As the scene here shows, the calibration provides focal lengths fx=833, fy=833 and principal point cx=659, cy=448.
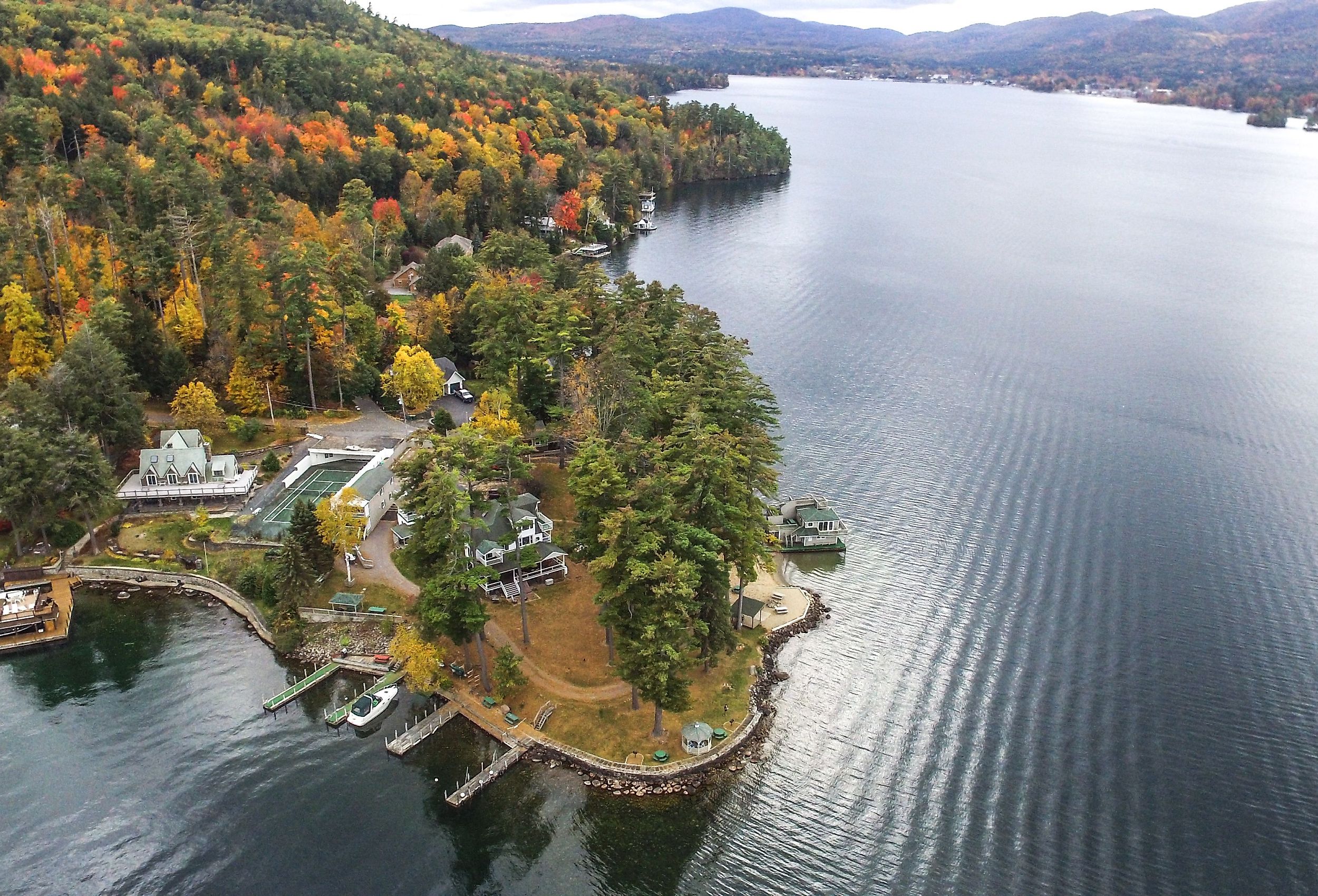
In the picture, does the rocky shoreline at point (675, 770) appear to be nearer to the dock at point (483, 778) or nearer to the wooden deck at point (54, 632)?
the dock at point (483, 778)

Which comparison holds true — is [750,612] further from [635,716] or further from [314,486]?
[314,486]

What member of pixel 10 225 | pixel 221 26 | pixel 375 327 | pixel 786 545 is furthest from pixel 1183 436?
pixel 221 26

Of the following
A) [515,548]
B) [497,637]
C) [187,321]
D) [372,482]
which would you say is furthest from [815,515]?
[187,321]

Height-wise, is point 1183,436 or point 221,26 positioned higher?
point 221,26

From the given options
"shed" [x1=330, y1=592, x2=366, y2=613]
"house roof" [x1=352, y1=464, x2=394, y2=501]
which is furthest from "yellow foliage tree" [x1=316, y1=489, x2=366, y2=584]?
Result: "house roof" [x1=352, y1=464, x2=394, y2=501]

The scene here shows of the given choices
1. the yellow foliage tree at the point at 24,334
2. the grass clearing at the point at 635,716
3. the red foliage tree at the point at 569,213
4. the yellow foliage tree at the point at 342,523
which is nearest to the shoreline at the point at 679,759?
the grass clearing at the point at 635,716

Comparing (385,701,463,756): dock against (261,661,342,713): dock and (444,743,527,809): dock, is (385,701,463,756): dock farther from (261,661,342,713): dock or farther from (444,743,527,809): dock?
(261,661,342,713): dock

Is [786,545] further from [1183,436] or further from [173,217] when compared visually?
[173,217]

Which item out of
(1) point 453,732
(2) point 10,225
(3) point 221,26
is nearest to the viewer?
(1) point 453,732
